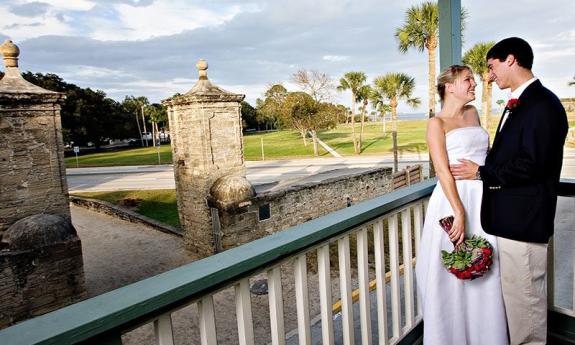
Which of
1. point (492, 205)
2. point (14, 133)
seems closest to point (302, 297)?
point (492, 205)

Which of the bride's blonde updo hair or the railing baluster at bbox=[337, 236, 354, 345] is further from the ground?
the bride's blonde updo hair

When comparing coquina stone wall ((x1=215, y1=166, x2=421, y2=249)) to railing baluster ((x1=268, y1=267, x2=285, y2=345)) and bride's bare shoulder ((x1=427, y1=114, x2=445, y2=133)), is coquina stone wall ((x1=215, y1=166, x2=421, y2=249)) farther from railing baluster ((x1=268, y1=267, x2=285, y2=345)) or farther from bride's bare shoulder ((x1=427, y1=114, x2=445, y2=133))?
railing baluster ((x1=268, y1=267, x2=285, y2=345))

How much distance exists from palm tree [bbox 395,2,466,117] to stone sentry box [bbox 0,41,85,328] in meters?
16.0

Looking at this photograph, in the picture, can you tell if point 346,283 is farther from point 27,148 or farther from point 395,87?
point 395,87

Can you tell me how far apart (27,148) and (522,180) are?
8533mm

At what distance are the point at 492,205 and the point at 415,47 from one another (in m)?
19.4

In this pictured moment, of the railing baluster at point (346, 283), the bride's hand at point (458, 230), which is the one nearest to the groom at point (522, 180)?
the bride's hand at point (458, 230)

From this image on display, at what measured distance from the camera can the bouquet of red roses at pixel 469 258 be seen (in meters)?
1.89

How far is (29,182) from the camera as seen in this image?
25.8 feet

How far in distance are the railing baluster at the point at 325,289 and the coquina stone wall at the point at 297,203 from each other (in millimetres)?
7658

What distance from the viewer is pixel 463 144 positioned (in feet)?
6.67

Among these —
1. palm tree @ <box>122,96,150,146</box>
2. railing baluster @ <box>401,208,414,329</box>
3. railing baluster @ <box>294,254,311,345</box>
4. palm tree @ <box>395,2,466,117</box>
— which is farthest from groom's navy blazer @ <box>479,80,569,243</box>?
palm tree @ <box>122,96,150,146</box>

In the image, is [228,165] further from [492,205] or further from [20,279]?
[492,205]

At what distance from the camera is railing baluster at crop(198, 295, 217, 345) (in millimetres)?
1100
